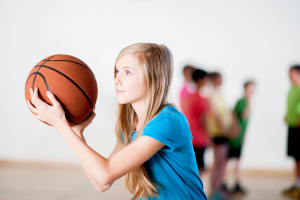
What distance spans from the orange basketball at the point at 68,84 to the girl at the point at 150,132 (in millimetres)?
40

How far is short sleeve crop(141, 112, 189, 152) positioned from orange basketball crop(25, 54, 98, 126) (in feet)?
0.97

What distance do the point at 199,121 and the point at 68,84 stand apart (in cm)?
169

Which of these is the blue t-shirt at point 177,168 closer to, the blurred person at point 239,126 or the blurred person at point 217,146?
the blurred person at point 217,146

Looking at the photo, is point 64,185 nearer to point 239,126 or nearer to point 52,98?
point 239,126

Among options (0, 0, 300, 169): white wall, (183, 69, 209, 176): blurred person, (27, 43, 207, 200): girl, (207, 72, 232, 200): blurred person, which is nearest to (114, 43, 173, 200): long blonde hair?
(27, 43, 207, 200): girl

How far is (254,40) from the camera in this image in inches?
167

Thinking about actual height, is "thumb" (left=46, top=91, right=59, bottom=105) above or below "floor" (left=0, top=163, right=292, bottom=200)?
above

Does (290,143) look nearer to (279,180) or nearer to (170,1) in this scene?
(279,180)

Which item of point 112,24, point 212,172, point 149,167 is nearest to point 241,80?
point 212,172

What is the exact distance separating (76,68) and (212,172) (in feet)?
7.18

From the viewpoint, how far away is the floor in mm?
2809

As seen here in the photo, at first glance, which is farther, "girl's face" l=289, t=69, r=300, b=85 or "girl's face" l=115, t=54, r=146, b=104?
"girl's face" l=289, t=69, r=300, b=85

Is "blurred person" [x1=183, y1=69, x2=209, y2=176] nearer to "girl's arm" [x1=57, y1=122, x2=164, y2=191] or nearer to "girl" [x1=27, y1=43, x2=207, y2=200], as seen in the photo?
"girl" [x1=27, y1=43, x2=207, y2=200]

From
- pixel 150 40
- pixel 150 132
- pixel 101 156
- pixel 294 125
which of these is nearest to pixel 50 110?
pixel 101 156
